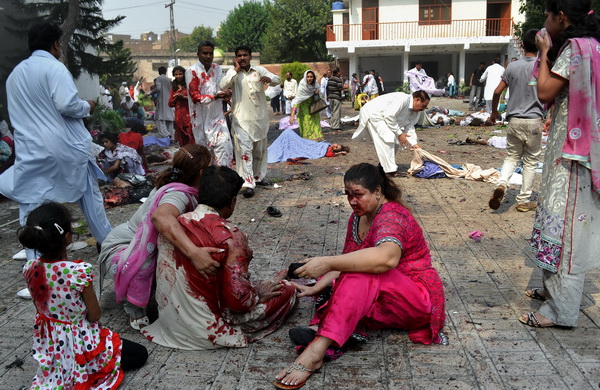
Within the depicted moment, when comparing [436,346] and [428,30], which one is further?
[428,30]

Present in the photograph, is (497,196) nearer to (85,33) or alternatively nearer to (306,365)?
(306,365)

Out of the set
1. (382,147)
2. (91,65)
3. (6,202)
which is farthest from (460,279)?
(91,65)

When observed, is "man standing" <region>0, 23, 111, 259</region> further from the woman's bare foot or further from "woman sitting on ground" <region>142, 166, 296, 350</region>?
the woman's bare foot

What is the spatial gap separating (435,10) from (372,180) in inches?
1134

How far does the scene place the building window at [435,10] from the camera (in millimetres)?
28797

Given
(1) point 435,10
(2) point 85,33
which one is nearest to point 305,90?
(2) point 85,33

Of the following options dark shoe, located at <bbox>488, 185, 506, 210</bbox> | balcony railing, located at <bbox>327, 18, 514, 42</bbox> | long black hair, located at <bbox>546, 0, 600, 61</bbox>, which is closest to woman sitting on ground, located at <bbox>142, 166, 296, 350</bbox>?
long black hair, located at <bbox>546, 0, 600, 61</bbox>

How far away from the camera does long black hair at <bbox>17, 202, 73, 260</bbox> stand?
98.0 inches

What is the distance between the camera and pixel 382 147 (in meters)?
7.46

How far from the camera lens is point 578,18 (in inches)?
117

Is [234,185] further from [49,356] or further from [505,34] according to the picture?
[505,34]

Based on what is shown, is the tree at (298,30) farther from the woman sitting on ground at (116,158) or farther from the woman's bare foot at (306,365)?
the woman's bare foot at (306,365)

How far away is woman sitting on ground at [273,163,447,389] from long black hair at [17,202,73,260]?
123cm

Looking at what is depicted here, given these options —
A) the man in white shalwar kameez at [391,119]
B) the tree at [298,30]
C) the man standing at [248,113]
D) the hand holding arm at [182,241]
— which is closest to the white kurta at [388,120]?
the man in white shalwar kameez at [391,119]
